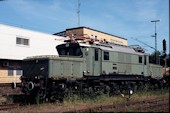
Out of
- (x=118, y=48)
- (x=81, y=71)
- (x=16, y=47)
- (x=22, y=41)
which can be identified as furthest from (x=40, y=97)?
(x=22, y=41)

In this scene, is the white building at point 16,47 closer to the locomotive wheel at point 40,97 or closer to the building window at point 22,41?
the building window at point 22,41

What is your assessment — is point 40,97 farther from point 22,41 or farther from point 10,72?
point 22,41

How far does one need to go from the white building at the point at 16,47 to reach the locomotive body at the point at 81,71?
23.5 feet

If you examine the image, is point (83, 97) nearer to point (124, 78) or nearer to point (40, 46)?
point (124, 78)

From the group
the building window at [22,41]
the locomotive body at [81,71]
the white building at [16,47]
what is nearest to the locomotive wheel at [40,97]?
the locomotive body at [81,71]

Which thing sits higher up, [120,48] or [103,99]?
[120,48]

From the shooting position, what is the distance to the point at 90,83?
1908 cm

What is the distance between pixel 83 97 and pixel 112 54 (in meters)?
4.29

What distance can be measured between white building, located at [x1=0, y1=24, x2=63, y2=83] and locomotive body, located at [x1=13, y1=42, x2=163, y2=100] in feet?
23.5

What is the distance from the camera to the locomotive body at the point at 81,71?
56.3 feet

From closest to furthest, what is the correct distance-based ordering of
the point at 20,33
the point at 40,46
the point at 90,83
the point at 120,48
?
the point at 90,83, the point at 120,48, the point at 20,33, the point at 40,46

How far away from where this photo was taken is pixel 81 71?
18.5 metres

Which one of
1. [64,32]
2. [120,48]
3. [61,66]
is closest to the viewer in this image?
[61,66]

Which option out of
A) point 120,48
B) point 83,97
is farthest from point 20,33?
point 83,97
